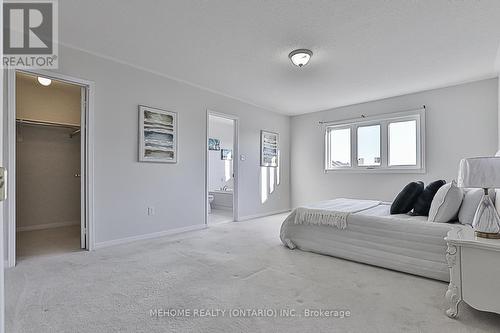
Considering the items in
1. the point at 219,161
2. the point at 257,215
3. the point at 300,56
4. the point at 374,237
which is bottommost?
the point at 257,215

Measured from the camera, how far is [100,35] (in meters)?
3.00

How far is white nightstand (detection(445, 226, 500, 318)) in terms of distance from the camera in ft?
5.69

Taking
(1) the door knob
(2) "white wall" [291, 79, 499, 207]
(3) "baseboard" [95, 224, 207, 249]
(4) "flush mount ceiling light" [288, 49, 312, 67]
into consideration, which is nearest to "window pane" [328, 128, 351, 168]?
(2) "white wall" [291, 79, 499, 207]

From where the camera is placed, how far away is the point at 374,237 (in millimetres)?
2834

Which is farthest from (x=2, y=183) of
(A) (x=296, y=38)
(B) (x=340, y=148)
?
(B) (x=340, y=148)

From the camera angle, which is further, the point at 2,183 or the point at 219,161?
the point at 219,161

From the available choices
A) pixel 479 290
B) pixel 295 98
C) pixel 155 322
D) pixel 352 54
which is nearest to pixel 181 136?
pixel 295 98

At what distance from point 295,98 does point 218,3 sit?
3136mm

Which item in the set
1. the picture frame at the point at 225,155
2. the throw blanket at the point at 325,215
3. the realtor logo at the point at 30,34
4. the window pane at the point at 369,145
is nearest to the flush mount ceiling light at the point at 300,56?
the throw blanket at the point at 325,215

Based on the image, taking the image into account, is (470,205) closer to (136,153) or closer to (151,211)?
(151,211)

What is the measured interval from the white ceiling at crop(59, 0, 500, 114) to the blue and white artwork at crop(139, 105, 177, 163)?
64cm

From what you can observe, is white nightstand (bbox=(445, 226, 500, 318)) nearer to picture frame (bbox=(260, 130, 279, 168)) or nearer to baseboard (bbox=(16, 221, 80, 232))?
picture frame (bbox=(260, 130, 279, 168))

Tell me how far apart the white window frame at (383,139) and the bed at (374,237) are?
1889mm

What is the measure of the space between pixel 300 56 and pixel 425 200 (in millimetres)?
2138
